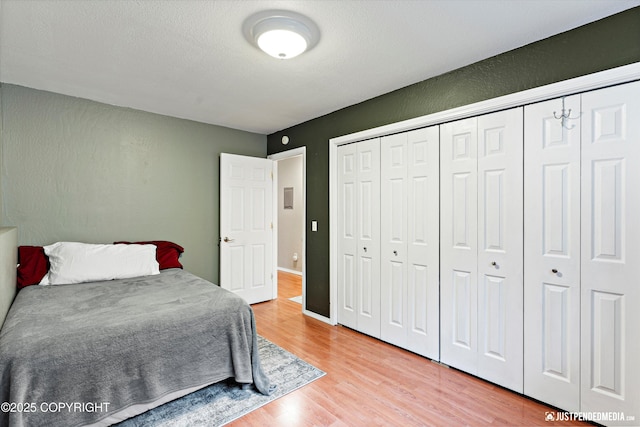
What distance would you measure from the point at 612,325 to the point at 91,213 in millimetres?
4363

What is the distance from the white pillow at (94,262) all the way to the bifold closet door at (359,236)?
1.97 meters

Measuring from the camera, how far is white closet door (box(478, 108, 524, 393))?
2.16 metres

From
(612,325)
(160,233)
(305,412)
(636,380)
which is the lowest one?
(305,412)

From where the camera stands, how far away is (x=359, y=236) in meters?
3.28

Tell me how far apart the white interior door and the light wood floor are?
1.35 meters

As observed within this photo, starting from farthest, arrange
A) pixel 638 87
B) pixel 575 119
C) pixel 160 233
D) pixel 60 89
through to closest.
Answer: pixel 160 233, pixel 60 89, pixel 575 119, pixel 638 87

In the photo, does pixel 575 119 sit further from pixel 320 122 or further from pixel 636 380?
pixel 320 122

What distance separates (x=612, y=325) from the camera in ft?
5.91

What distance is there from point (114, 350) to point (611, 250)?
2.91 meters

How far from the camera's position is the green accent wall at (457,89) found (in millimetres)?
1810

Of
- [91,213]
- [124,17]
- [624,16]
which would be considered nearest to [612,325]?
[624,16]

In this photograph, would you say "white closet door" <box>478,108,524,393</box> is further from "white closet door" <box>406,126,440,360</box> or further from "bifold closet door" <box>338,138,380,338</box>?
"bifold closet door" <box>338,138,380,338</box>

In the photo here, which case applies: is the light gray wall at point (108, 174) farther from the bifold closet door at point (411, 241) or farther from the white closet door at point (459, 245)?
the white closet door at point (459, 245)

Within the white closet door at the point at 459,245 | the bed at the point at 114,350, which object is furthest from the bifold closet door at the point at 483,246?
the bed at the point at 114,350
